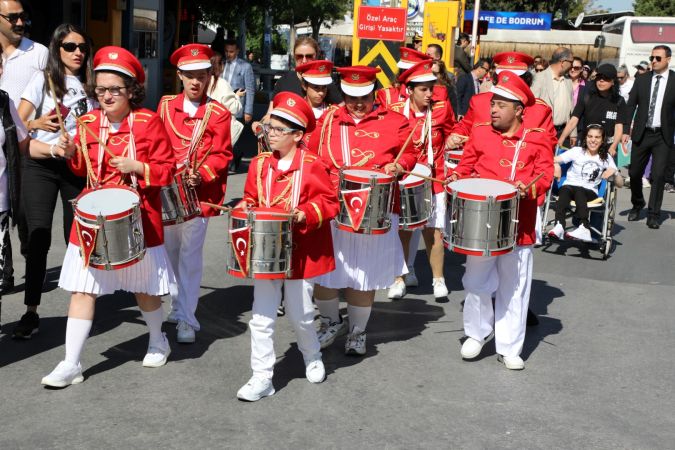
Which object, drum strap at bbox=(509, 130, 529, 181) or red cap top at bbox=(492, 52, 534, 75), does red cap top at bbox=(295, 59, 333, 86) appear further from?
red cap top at bbox=(492, 52, 534, 75)

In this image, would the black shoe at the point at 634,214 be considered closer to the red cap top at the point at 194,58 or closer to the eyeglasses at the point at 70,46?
the red cap top at the point at 194,58

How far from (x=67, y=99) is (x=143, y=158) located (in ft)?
3.91

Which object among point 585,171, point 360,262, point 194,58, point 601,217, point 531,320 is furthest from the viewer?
point 601,217

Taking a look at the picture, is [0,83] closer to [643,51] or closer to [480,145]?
[480,145]

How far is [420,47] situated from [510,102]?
14899 mm

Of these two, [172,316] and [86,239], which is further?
[172,316]

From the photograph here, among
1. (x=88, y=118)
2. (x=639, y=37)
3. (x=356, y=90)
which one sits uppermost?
(x=639, y=37)

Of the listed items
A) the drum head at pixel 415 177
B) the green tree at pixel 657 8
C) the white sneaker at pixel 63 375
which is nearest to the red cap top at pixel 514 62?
the drum head at pixel 415 177

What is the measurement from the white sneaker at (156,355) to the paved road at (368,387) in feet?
0.26

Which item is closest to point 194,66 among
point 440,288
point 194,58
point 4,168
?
point 194,58

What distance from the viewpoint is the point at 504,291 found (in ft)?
21.3

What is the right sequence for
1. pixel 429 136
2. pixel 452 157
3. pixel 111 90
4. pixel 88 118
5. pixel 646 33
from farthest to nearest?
pixel 646 33
pixel 452 157
pixel 429 136
pixel 88 118
pixel 111 90

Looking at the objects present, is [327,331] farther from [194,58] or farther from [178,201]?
[194,58]

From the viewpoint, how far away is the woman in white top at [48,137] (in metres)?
6.55
